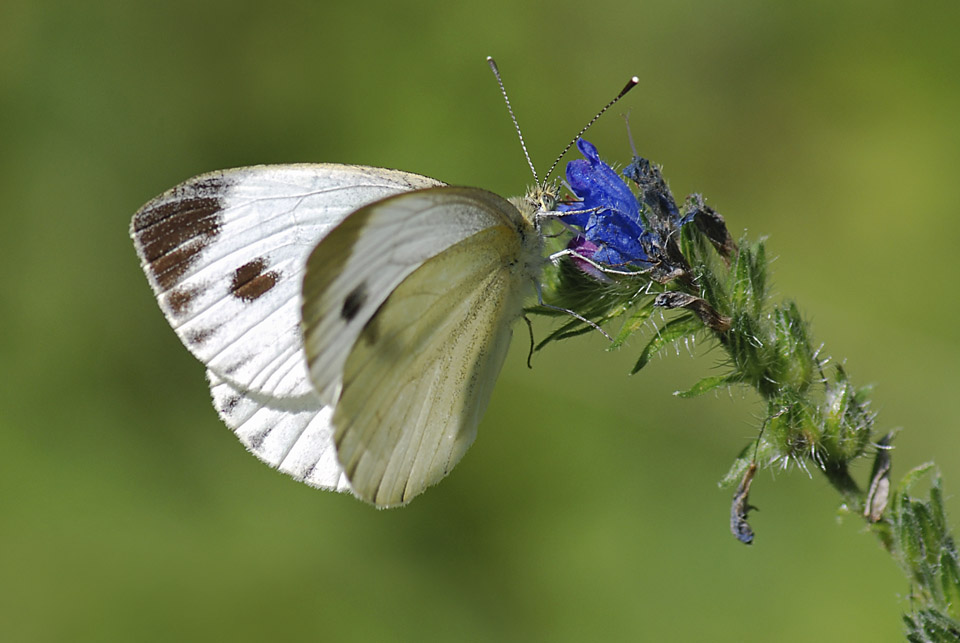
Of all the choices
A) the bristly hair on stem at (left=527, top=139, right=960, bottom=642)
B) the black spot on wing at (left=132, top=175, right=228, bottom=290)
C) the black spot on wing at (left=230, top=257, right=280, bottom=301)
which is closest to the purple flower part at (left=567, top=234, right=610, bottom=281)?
the bristly hair on stem at (left=527, top=139, right=960, bottom=642)

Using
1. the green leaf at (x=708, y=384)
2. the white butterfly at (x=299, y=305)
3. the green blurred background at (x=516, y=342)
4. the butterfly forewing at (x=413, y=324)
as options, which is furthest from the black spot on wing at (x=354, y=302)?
the green blurred background at (x=516, y=342)

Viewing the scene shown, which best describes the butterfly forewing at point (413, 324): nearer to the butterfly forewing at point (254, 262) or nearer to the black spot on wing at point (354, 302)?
the black spot on wing at point (354, 302)

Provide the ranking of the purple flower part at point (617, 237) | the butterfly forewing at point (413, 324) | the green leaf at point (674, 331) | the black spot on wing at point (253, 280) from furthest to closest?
the black spot on wing at point (253, 280)
the purple flower part at point (617, 237)
the green leaf at point (674, 331)
the butterfly forewing at point (413, 324)

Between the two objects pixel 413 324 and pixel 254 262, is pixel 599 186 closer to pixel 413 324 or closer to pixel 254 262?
pixel 413 324

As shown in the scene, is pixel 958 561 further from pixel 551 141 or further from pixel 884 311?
pixel 551 141

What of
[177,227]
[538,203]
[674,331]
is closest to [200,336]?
[177,227]

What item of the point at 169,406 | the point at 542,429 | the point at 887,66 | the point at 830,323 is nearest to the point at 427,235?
the point at 542,429
